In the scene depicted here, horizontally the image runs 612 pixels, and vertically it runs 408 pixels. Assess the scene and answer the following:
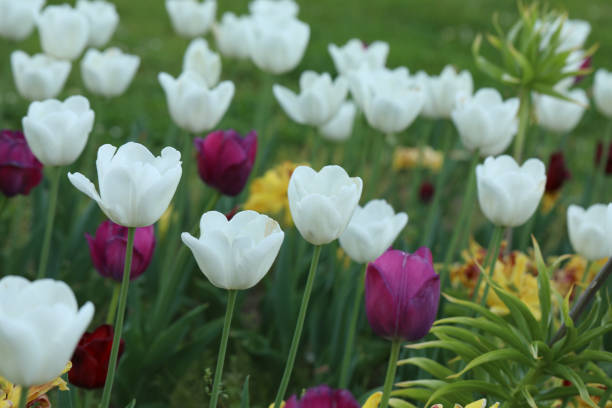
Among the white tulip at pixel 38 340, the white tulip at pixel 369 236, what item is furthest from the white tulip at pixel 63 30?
the white tulip at pixel 38 340

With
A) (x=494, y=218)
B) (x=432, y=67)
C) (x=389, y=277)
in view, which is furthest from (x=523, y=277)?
(x=432, y=67)

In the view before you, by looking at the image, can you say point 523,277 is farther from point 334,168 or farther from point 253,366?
point 334,168

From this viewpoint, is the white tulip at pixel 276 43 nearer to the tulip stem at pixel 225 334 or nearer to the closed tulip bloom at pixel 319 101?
the closed tulip bloom at pixel 319 101

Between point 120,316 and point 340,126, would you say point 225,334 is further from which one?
point 340,126

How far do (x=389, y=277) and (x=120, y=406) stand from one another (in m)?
0.97

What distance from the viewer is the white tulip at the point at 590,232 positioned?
1801mm

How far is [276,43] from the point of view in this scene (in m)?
2.44

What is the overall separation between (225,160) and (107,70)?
73 centimetres

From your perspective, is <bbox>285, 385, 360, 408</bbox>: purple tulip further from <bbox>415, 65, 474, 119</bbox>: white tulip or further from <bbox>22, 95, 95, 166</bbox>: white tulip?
<bbox>415, 65, 474, 119</bbox>: white tulip

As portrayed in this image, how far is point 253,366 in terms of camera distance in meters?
2.19

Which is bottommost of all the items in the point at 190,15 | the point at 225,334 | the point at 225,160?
the point at 225,334

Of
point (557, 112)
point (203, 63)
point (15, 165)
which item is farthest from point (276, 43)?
point (557, 112)

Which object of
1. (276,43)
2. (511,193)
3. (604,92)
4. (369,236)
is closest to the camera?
(369,236)

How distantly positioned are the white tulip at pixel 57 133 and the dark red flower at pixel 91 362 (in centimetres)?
41
